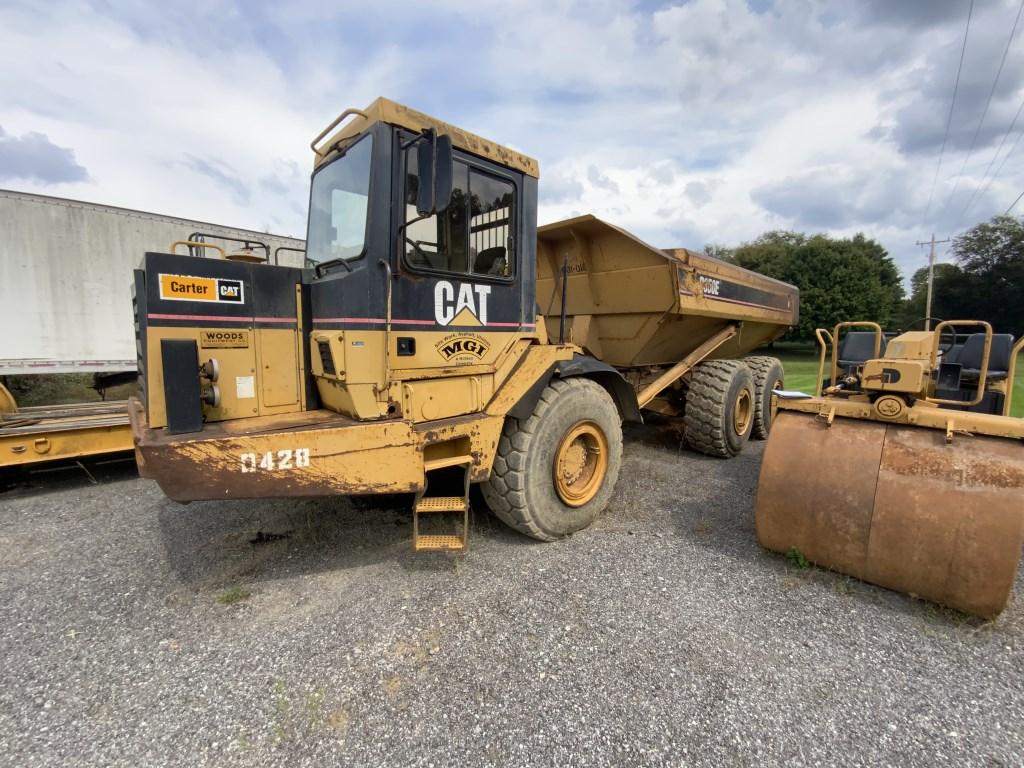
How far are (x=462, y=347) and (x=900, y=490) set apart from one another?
288 centimetres

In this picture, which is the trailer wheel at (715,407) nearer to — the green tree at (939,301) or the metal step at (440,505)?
the metal step at (440,505)

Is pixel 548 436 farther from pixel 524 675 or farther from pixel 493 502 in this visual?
pixel 524 675

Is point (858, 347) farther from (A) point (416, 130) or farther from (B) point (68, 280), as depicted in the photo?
(B) point (68, 280)

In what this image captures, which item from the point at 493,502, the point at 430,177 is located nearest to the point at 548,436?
the point at 493,502

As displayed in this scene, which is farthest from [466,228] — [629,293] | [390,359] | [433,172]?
[629,293]

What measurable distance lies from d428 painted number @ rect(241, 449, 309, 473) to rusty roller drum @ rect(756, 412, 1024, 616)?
302 centimetres

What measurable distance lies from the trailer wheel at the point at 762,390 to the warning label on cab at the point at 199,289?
6320 mm

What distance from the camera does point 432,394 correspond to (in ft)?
10.8

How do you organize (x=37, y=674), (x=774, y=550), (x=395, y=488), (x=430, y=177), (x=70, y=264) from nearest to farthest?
(x=37, y=674) < (x=430, y=177) < (x=395, y=488) < (x=774, y=550) < (x=70, y=264)

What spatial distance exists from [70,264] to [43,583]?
6.03 m

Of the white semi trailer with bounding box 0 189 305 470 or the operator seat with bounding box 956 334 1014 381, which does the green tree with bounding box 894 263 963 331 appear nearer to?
the operator seat with bounding box 956 334 1014 381

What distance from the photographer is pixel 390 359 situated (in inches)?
120

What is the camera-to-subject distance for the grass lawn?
11984 millimetres

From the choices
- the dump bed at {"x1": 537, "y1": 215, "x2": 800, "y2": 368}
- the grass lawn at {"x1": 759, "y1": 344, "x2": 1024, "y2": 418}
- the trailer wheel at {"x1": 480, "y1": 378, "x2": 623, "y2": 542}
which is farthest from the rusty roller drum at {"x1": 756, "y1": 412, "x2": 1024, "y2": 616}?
the grass lawn at {"x1": 759, "y1": 344, "x2": 1024, "y2": 418}
